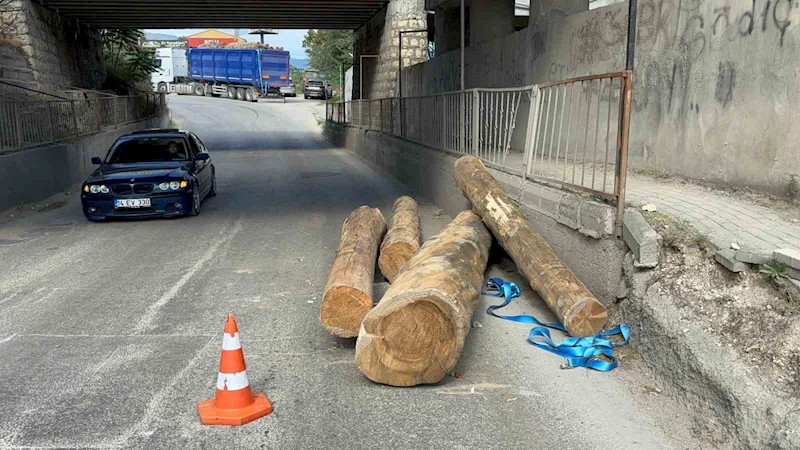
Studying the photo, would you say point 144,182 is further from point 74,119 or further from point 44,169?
point 74,119

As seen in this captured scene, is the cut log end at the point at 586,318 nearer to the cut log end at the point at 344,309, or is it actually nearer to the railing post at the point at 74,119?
the cut log end at the point at 344,309

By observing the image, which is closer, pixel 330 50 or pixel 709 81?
pixel 709 81

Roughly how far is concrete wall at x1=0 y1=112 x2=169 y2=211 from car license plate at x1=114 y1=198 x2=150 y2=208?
285cm

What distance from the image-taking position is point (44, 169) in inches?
547

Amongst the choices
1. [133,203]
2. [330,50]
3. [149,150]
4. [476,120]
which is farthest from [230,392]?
[330,50]

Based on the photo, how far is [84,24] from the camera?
27.8 metres

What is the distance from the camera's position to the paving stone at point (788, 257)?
12.9 ft

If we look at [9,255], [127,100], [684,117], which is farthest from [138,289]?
[127,100]

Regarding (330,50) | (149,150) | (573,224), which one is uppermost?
(330,50)

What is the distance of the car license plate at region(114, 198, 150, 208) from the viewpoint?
10.6 meters

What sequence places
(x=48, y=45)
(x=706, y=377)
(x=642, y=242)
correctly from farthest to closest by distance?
(x=48, y=45), (x=642, y=242), (x=706, y=377)

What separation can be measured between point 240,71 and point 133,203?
47.8 metres

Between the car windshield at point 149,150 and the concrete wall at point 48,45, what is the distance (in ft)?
37.4

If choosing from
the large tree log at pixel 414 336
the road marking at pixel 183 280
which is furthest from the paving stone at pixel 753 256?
the road marking at pixel 183 280
